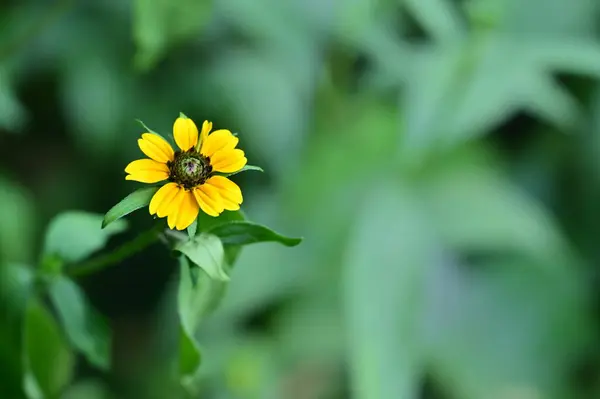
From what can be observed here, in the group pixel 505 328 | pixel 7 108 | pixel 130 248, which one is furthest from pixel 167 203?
pixel 505 328

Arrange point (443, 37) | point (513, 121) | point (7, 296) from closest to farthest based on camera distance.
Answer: point (7, 296) → point (443, 37) → point (513, 121)

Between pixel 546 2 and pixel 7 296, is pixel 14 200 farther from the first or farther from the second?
pixel 546 2

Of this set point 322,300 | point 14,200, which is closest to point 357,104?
point 322,300

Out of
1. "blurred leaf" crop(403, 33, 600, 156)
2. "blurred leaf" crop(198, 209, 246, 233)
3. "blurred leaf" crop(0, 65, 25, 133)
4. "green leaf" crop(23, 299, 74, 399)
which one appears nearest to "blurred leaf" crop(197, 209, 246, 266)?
"blurred leaf" crop(198, 209, 246, 233)

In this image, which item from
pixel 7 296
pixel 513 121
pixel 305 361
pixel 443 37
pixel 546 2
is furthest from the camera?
pixel 513 121

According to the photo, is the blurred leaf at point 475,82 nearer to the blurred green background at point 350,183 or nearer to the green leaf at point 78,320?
the blurred green background at point 350,183

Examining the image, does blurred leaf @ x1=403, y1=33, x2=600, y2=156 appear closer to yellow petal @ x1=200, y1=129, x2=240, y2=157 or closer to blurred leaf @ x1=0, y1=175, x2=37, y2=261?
blurred leaf @ x1=0, y1=175, x2=37, y2=261
